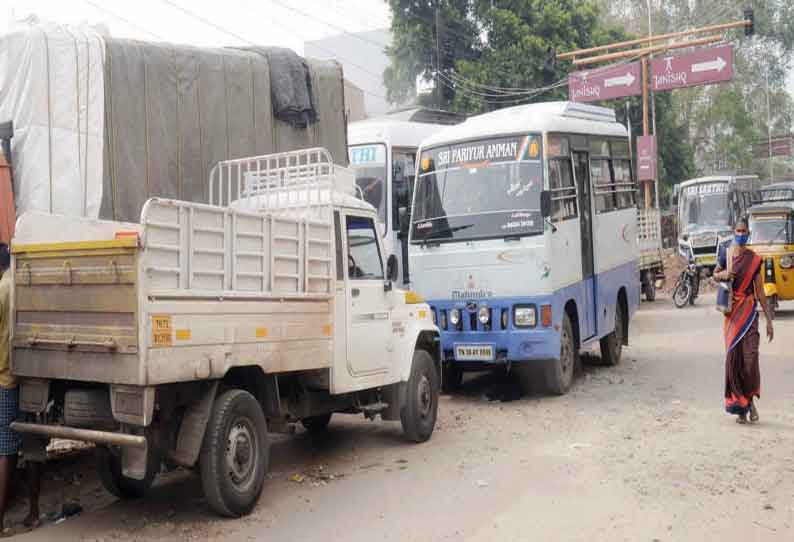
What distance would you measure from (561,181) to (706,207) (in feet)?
66.6

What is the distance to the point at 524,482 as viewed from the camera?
621 cm

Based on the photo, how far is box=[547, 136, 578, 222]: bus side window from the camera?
9.68 m

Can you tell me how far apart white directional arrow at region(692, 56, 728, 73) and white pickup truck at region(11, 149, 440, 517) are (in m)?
20.6

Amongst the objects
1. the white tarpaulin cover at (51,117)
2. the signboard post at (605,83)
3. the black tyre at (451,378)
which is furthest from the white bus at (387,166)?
the signboard post at (605,83)

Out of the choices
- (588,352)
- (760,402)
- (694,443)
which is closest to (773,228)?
(588,352)

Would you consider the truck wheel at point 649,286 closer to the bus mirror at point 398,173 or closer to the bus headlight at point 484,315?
the bus mirror at point 398,173

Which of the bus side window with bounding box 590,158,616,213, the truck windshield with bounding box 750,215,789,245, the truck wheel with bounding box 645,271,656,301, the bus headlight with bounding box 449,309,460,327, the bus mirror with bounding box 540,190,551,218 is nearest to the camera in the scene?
the bus mirror with bounding box 540,190,551,218

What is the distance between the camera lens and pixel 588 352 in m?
13.5

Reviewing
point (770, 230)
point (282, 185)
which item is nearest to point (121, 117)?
point (282, 185)

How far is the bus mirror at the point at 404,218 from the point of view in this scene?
10.7 meters


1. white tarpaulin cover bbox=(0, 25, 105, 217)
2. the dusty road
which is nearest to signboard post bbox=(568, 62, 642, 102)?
the dusty road

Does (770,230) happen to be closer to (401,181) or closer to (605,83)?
(401,181)

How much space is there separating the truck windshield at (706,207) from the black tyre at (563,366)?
63.3 ft

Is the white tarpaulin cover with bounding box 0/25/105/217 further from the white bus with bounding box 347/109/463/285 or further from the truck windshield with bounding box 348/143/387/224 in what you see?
the truck windshield with bounding box 348/143/387/224
